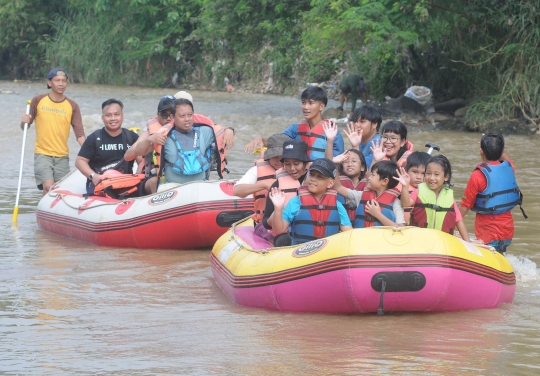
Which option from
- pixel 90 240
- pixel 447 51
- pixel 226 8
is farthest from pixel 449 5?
pixel 90 240

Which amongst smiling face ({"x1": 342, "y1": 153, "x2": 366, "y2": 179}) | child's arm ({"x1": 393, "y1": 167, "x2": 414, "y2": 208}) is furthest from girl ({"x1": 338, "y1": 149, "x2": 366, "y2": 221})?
child's arm ({"x1": 393, "y1": 167, "x2": 414, "y2": 208})

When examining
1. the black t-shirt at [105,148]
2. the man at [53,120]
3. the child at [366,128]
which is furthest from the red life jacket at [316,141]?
the man at [53,120]

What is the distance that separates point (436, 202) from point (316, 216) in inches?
31.7

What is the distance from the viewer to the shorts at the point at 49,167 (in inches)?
353

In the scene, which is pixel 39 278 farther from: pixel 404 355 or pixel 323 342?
pixel 404 355

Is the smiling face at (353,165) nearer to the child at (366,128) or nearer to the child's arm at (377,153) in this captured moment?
the child's arm at (377,153)

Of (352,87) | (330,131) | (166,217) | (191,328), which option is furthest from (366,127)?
(352,87)

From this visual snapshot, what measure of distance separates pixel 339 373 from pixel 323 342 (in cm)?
54

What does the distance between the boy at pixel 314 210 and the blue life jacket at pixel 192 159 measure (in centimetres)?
224

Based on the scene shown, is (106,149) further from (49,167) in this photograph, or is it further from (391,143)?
(391,143)

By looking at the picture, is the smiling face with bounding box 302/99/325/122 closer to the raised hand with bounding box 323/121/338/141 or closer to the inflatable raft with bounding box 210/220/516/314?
the raised hand with bounding box 323/121/338/141

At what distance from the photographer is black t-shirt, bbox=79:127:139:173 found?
8375 mm

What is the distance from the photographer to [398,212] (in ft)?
19.4

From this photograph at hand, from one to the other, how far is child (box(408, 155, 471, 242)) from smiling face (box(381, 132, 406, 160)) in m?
0.52
